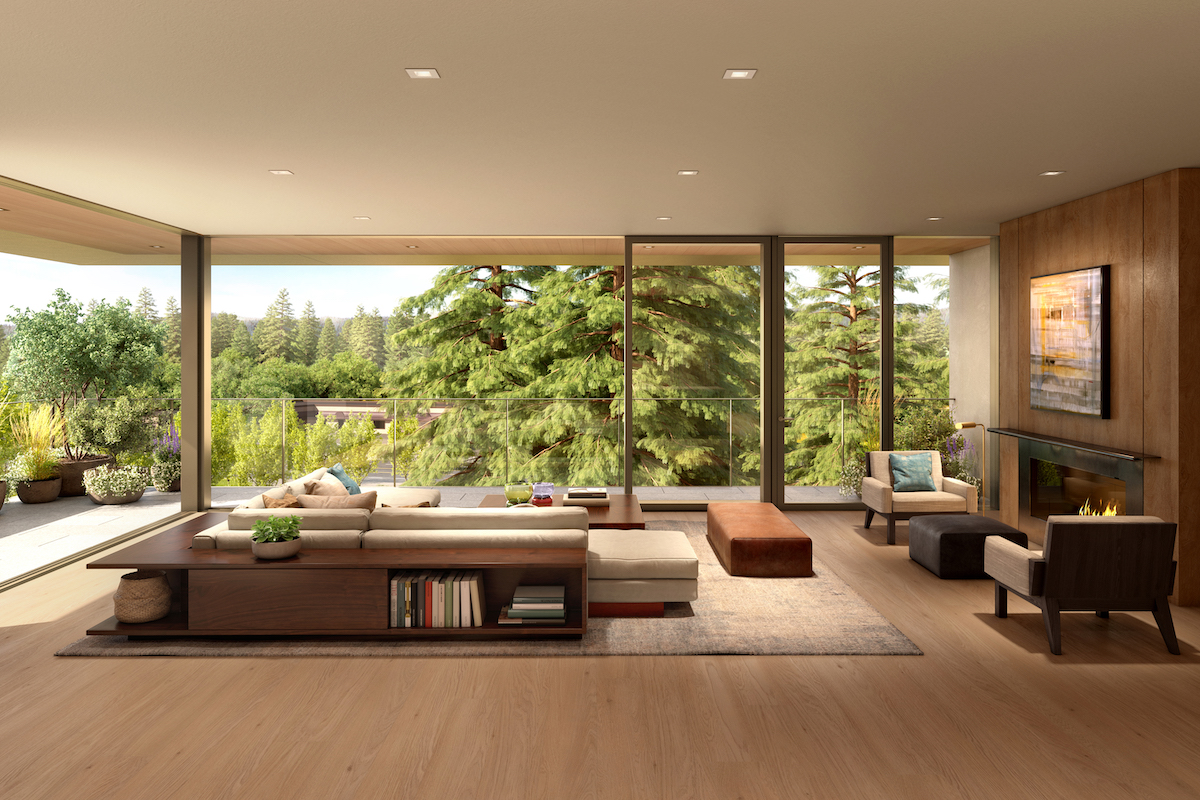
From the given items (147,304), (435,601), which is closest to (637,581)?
(435,601)

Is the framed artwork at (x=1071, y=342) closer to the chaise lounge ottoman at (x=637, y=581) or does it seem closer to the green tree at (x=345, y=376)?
the chaise lounge ottoman at (x=637, y=581)

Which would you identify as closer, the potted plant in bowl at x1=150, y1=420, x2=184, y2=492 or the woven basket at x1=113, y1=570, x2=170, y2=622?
the woven basket at x1=113, y1=570, x2=170, y2=622

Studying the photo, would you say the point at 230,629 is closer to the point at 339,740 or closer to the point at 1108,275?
the point at 339,740

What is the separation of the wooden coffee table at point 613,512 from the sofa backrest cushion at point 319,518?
→ 3.40 ft

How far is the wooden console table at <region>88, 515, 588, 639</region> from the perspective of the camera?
153 inches

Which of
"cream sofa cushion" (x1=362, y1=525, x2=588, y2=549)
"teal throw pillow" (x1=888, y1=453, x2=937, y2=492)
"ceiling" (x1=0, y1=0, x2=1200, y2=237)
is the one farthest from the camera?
"teal throw pillow" (x1=888, y1=453, x2=937, y2=492)

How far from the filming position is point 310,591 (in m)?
3.93

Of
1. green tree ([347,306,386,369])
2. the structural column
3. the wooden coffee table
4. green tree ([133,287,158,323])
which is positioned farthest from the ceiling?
green tree ([347,306,386,369])

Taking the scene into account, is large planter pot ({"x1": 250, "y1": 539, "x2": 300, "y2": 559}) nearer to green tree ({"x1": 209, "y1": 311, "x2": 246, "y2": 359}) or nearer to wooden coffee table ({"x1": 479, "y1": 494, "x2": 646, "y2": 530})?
wooden coffee table ({"x1": 479, "y1": 494, "x2": 646, "y2": 530})

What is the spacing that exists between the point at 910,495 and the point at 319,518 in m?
4.74

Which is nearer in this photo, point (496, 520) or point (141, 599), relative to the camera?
point (141, 599)

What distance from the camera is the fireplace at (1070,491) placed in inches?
209

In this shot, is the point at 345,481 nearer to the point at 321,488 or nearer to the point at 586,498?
the point at 321,488

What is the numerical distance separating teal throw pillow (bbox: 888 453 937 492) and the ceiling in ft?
7.14
